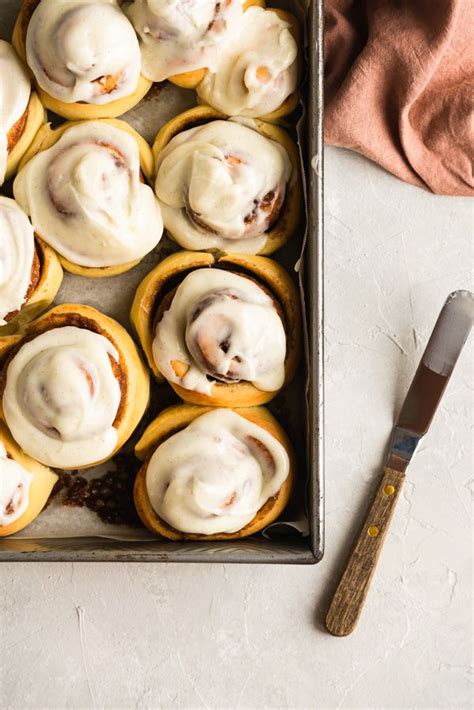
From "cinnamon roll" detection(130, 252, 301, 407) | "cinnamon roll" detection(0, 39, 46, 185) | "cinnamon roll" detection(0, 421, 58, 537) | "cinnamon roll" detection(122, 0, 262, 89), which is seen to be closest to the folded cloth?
"cinnamon roll" detection(122, 0, 262, 89)

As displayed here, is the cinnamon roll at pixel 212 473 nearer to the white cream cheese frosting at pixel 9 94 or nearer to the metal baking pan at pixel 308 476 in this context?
the metal baking pan at pixel 308 476

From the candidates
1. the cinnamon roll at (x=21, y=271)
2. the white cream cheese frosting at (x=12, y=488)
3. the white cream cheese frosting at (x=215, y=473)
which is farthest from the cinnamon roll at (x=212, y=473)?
the cinnamon roll at (x=21, y=271)

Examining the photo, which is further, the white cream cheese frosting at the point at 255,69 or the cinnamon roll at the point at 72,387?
the white cream cheese frosting at the point at 255,69

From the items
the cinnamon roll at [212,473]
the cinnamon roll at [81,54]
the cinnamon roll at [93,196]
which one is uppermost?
the cinnamon roll at [81,54]

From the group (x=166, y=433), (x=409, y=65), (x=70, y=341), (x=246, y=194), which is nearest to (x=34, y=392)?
(x=70, y=341)

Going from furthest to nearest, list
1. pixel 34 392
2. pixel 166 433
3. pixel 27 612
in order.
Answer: pixel 27 612 → pixel 166 433 → pixel 34 392

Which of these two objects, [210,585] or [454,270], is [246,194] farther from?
[210,585]

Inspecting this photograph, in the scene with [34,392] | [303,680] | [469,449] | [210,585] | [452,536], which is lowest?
[303,680]
